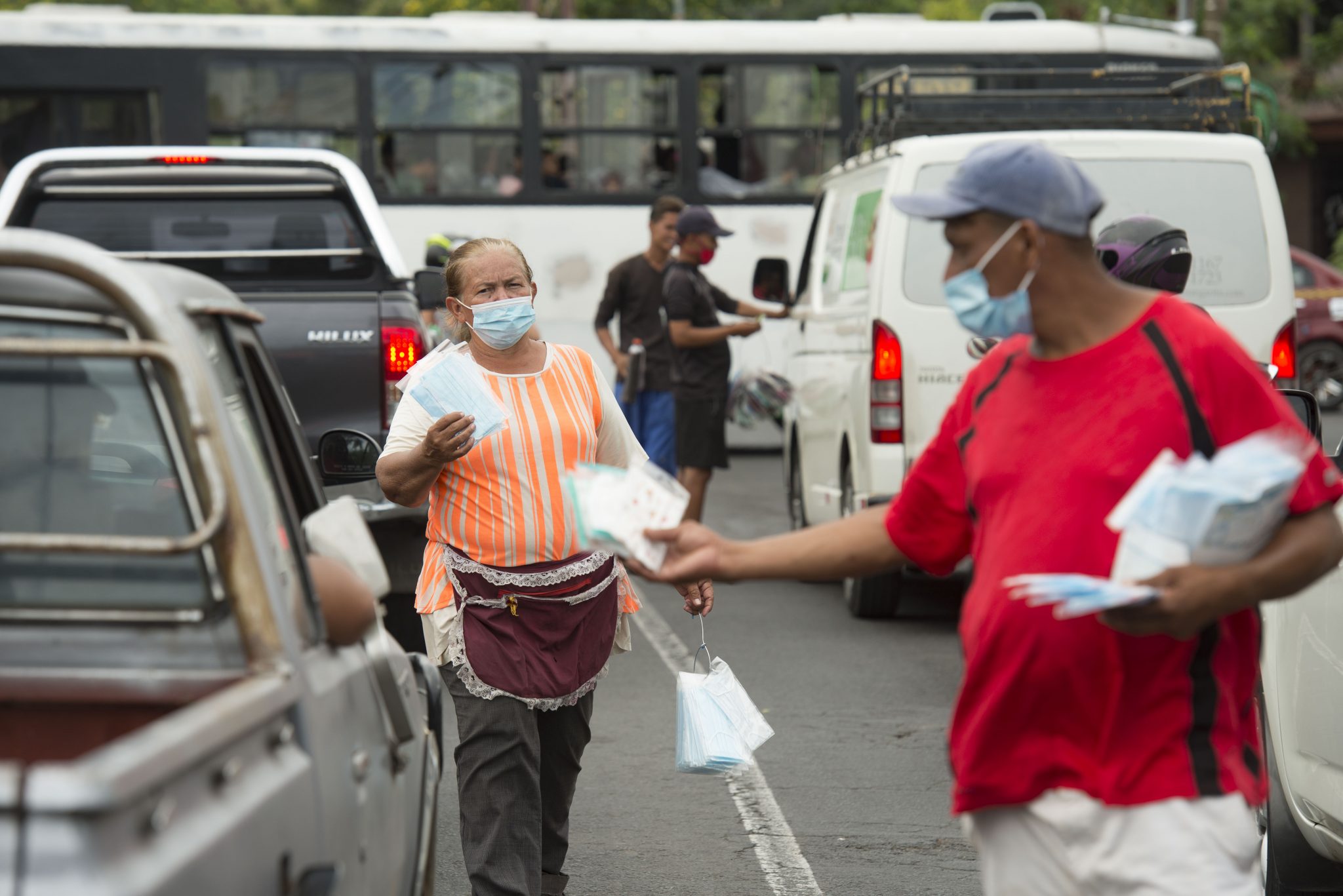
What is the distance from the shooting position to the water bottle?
1136cm

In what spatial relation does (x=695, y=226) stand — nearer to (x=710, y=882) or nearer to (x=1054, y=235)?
(x=710, y=882)

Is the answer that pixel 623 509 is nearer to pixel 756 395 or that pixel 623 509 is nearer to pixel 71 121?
pixel 756 395

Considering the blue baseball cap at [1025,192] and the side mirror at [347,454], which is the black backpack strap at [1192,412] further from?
the side mirror at [347,454]

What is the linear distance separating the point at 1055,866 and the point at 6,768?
62.0 inches

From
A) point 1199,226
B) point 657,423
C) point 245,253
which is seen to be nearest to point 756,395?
point 657,423

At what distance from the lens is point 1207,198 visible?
8.57 meters

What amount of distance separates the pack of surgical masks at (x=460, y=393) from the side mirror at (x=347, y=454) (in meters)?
0.22

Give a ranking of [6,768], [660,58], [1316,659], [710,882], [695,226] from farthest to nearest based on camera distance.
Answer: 1. [660,58]
2. [695,226]
3. [710,882]
4. [1316,659]
5. [6,768]

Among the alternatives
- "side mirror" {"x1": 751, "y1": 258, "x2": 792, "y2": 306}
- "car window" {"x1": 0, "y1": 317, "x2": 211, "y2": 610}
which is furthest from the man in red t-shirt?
"side mirror" {"x1": 751, "y1": 258, "x2": 792, "y2": 306}

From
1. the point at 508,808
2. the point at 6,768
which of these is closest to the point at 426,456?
the point at 508,808

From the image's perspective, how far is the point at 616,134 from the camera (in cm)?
1767

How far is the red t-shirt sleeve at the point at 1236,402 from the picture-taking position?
271 centimetres

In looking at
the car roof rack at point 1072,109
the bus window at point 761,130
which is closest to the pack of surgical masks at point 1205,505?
the car roof rack at point 1072,109

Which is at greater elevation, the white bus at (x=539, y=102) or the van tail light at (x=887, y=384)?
the white bus at (x=539, y=102)
